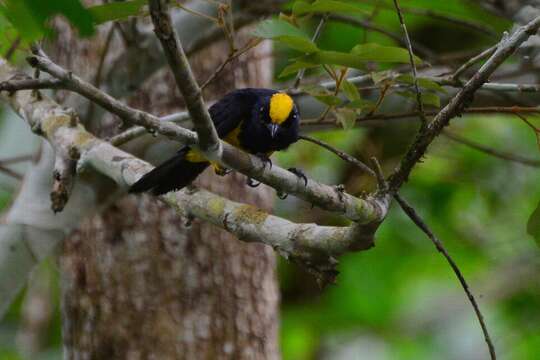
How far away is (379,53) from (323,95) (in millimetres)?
305

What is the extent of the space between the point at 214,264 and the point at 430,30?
3445 mm

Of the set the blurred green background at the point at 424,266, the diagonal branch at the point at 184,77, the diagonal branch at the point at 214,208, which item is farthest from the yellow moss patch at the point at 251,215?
the blurred green background at the point at 424,266

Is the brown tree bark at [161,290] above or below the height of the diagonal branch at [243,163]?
above

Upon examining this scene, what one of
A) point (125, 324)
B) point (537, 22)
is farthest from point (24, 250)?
point (537, 22)

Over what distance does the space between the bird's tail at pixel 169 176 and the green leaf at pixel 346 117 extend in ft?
1.83

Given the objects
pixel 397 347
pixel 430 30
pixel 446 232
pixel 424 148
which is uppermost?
pixel 430 30

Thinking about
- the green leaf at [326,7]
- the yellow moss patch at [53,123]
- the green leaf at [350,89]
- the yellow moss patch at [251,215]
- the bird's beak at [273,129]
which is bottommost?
the yellow moss patch at [251,215]

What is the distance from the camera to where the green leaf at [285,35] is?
2.66 m

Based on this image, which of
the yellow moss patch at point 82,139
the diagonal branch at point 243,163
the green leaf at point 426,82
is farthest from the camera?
the yellow moss patch at point 82,139

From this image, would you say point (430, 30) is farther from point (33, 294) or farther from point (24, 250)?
point (24, 250)

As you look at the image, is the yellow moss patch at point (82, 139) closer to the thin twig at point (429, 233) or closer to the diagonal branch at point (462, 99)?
the thin twig at point (429, 233)

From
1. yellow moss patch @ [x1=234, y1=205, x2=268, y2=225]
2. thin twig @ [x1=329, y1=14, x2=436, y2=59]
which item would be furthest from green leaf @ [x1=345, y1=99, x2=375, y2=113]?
thin twig @ [x1=329, y1=14, x2=436, y2=59]

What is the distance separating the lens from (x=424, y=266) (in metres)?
6.77

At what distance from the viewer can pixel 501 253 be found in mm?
6695
